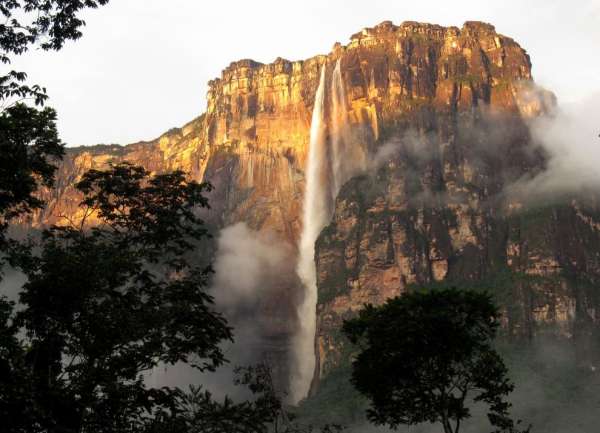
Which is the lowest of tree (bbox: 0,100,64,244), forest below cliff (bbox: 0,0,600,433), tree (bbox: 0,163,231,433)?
tree (bbox: 0,163,231,433)

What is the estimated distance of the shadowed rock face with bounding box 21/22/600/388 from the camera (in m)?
146

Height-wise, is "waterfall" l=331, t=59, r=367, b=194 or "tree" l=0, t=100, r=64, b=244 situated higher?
"waterfall" l=331, t=59, r=367, b=194

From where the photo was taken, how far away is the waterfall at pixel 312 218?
163 meters

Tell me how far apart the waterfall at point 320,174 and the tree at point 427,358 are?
119 metres

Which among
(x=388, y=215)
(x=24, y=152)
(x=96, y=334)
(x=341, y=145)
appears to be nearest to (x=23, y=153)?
(x=24, y=152)

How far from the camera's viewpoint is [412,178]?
159000mm

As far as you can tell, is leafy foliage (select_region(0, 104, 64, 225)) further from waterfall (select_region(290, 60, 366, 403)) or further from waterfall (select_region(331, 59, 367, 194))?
waterfall (select_region(331, 59, 367, 194))

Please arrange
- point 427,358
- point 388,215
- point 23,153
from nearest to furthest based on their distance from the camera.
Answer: point 23,153 < point 427,358 < point 388,215

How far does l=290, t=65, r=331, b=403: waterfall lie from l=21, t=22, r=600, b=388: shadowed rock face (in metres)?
1.98

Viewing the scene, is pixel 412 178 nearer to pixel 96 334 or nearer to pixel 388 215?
pixel 388 215

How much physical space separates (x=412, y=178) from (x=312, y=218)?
960 inches

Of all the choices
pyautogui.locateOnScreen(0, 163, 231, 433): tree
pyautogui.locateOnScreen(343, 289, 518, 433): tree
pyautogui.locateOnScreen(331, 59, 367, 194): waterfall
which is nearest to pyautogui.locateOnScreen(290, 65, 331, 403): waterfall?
pyautogui.locateOnScreen(331, 59, 367, 194): waterfall

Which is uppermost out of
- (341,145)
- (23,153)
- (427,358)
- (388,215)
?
(341,145)

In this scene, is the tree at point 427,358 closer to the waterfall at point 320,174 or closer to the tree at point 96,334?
the tree at point 96,334
